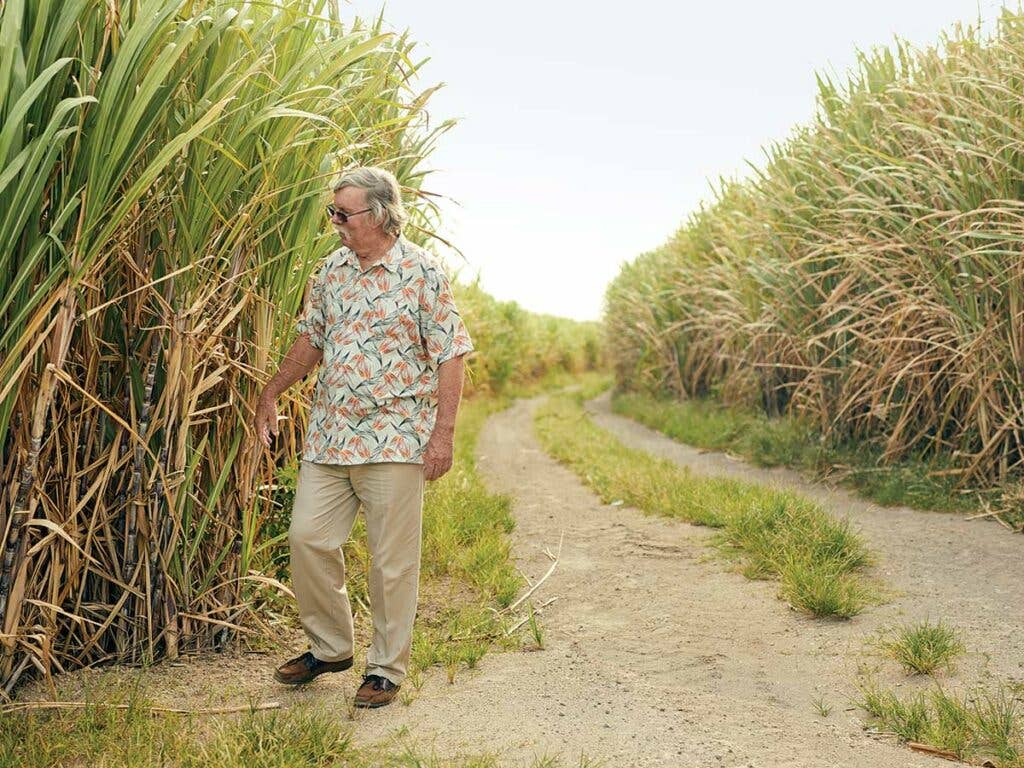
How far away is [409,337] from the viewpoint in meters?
3.60

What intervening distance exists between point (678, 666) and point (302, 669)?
1.53 m

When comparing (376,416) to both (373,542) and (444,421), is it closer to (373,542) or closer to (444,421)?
(444,421)

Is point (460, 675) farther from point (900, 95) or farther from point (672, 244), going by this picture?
point (672, 244)

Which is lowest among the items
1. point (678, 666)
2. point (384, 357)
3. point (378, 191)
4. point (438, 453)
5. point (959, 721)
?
point (678, 666)

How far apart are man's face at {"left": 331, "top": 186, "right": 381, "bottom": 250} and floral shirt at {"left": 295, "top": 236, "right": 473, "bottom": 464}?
126mm

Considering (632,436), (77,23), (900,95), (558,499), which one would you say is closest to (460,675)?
(77,23)

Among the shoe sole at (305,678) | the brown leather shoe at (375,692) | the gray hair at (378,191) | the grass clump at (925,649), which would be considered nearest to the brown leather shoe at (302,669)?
the shoe sole at (305,678)

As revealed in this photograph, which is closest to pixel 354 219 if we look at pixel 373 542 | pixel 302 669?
pixel 373 542

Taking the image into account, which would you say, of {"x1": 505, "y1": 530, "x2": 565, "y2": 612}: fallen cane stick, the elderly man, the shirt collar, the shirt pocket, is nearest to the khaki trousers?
the elderly man

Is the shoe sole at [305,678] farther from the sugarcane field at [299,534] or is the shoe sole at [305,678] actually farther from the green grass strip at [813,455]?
the green grass strip at [813,455]

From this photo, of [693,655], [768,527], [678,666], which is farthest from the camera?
[768,527]

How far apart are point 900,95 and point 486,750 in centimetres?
702

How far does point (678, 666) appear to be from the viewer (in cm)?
410

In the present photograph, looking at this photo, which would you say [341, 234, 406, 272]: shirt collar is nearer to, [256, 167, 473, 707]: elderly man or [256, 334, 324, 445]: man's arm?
[256, 167, 473, 707]: elderly man
